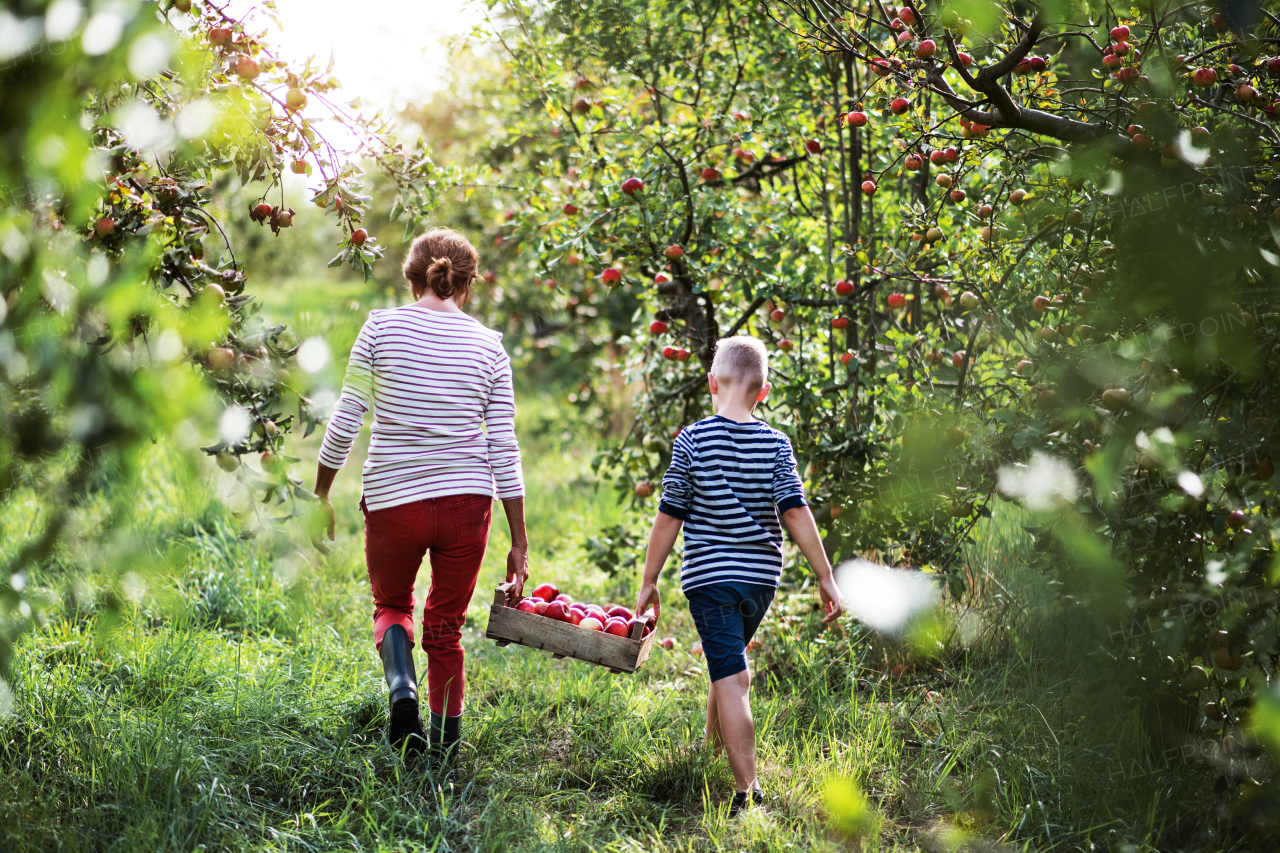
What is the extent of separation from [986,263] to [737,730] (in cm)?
175

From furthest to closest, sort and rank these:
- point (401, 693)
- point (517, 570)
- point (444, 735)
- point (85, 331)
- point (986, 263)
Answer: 1. point (986, 263)
2. point (517, 570)
3. point (444, 735)
4. point (401, 693)
5. point (85, 331)

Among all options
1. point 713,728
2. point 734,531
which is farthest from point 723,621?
point 713,728

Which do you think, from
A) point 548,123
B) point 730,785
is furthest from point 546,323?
point 730,785

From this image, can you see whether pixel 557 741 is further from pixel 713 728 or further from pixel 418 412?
pixel 418 412

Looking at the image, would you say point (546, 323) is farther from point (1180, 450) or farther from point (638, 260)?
point (1180, 450)

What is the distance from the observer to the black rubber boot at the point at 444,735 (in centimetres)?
298

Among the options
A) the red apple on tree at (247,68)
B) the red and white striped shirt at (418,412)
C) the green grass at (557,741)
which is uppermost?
the red apple on tree at (247,68)

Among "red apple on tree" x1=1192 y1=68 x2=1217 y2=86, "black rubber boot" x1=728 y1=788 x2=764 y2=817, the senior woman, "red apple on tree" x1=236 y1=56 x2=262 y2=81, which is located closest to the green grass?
"black rubber boot" x1=728 y1=788 x2=764 y2=817

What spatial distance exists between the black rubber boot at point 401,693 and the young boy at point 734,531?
75 cm

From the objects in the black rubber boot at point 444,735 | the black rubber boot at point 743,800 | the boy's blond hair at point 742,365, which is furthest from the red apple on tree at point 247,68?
the black rubber boot at point 743,800

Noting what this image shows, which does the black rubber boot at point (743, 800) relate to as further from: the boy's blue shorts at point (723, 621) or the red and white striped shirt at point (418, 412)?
the red and white striped shirt at point (418, 412)

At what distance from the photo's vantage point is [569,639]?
2893mm

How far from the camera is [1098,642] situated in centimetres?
186

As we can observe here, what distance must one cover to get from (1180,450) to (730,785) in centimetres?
160
